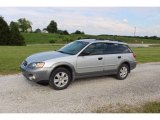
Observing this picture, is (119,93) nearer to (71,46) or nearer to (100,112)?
(100,112)

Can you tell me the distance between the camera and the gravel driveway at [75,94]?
16.3ft

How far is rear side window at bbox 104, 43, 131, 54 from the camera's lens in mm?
7652

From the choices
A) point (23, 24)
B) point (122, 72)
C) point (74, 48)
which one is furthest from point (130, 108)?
point (23, 24)

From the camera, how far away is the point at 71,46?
24.7ft

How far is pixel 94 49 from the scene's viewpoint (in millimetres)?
7254

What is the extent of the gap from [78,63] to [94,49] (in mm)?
886

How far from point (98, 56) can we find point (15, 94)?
9.65 ft

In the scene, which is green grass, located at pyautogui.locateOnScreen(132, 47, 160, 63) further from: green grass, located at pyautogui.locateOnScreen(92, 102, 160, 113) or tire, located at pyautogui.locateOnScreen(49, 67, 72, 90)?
green grass, located at pyautogui.locateOnScreen(92, 102, 160, 113)

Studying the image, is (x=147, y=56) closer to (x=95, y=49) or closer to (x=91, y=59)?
(x=95, y=49)

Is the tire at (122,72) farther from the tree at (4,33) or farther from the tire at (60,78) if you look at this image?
the tree at (4,33)

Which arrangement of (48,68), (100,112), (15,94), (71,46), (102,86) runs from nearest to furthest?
1. (100,112)
2. (15,94)
3. (48,68)
4. (102,86)
5. (71,46)

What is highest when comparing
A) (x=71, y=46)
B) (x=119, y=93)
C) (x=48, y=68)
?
(x=71, y=46)

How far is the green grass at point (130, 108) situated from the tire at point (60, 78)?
1.78 metres
